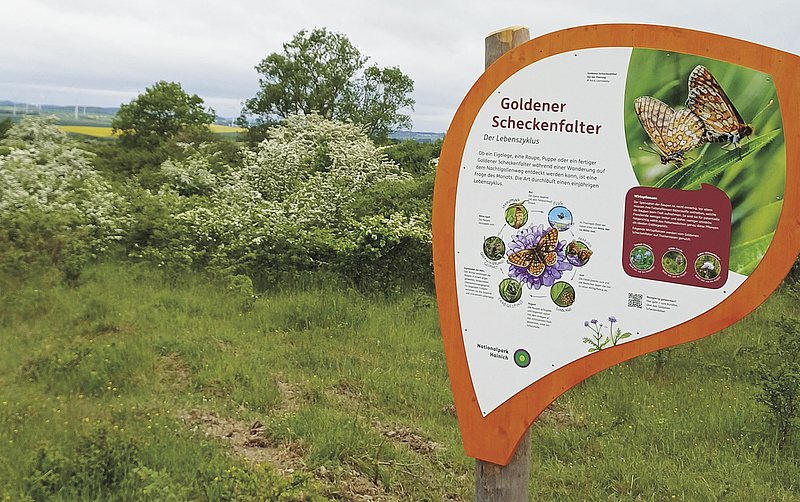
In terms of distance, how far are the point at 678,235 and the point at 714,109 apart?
1.67ft

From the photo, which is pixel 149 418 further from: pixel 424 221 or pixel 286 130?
pixel 286 130

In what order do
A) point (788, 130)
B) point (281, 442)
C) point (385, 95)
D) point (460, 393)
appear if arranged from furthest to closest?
point (385, 95) → point (281, 442) → point (460, 393) → point (788, 130)

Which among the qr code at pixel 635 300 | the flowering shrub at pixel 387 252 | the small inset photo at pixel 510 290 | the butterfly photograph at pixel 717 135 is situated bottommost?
the flowering shrub at pixel 387 252

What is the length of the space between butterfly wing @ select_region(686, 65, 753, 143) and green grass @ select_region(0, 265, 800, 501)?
7.95 feet

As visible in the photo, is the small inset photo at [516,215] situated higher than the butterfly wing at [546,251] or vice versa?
the small inset photo at [516,215]

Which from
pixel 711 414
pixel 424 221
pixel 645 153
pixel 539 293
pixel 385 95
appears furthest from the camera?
pixel 385 95

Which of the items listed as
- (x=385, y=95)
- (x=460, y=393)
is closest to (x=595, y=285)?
(x=460, y=393)

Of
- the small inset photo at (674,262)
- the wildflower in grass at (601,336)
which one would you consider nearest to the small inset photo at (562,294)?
the wildflower in grass at (601,336)

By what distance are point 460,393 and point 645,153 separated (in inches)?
57.9

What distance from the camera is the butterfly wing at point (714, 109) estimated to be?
2.44 metres

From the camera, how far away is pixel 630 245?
2654mm

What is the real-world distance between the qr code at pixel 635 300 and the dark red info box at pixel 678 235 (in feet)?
0.29

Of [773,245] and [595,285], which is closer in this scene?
[773,245]

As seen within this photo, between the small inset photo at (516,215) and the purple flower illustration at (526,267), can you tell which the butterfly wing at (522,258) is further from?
the small inset photo at (516,215)
